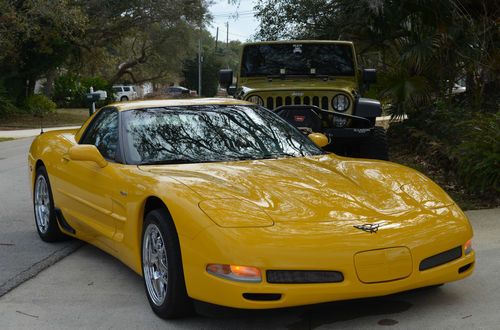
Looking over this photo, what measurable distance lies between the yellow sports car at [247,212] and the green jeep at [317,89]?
368cm

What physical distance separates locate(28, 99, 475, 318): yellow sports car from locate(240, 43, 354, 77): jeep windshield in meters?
5.65

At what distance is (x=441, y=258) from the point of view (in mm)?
4129

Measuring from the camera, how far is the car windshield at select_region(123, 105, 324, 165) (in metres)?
5.14

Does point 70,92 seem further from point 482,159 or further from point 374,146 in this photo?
point 482,159

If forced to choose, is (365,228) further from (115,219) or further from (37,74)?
(37,74)

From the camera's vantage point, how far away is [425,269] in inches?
158

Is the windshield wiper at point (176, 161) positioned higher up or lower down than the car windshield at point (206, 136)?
lower down

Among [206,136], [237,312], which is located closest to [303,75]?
[206,136]

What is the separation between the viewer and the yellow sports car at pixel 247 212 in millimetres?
3783

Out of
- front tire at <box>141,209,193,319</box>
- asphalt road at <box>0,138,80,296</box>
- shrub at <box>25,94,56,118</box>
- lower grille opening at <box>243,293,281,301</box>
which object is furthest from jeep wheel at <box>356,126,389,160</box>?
shrub at <box>25,94,56,118</box>

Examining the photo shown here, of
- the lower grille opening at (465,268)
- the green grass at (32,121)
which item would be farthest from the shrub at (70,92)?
the lower grille opening at (465,268)

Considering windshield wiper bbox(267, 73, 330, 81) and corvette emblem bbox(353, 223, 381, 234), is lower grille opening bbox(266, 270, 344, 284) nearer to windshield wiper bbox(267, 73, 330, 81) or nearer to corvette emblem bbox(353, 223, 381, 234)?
corvette emblem bbox(353, 223, 381, 234)

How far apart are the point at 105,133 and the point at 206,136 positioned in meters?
1.00

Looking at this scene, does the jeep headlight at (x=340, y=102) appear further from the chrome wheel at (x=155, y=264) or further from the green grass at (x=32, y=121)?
the green grass at (x=32, y=121)
